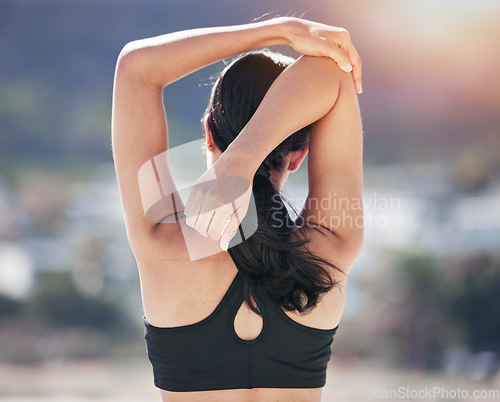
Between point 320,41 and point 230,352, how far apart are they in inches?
19.9

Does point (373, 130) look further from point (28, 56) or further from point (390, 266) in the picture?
point (28, 56)

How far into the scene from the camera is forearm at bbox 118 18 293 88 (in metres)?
0.85

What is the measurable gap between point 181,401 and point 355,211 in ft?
1.39

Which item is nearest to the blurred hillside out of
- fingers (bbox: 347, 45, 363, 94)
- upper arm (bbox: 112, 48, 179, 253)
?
fingers (bbox: 347, 45, 363, 94)

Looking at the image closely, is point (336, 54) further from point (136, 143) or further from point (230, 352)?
point (230, 352)

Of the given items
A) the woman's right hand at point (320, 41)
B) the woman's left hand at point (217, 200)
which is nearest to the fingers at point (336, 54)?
the woman's right hand at point (320, 41)

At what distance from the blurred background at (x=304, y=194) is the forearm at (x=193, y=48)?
338 mm

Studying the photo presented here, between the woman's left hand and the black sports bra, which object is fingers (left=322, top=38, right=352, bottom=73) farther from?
the black sports bra

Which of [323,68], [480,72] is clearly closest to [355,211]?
[323,68]

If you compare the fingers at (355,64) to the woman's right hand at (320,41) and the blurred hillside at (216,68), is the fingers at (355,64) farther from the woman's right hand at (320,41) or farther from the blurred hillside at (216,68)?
the blurred hillside at (216,68)

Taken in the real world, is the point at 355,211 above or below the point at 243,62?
below

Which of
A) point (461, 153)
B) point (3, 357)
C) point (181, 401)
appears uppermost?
point (461, 153)

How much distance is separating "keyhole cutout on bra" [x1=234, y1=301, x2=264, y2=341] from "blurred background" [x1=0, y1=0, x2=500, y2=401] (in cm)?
28

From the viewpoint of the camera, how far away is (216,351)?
877 mm
